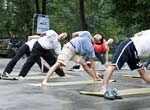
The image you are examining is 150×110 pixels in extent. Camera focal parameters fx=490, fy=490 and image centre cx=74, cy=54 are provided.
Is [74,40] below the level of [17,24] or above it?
above

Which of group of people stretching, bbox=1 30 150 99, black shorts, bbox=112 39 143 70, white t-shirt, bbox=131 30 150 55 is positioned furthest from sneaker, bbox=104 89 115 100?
white t-shirt, bbox=131 30 150 55

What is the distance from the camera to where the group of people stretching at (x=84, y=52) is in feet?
31.9

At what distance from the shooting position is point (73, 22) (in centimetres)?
4594

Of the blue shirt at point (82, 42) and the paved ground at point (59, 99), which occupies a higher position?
the blue shirt at point (82, 42)

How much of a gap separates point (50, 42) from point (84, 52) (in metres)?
1.23

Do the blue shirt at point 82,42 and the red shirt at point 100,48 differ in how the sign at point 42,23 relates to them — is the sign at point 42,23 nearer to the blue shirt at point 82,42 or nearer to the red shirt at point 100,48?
the red shirt at point 100,48

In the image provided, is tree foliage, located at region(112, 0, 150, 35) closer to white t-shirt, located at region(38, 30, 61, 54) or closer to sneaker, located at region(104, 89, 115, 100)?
white t-shirt, located at region(38, 30, 61, 54)

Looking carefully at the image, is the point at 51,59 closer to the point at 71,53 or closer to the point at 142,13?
the point at 71,53

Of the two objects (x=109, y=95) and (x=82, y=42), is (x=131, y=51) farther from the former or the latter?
(x=82, y=42)

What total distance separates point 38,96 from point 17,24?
3419 cm

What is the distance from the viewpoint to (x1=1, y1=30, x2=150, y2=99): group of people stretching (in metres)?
9.73

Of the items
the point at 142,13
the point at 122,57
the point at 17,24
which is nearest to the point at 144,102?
the point at 122,57

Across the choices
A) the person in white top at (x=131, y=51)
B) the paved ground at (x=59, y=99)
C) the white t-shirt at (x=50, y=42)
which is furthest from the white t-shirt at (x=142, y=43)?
the white t-shirt at (x=50, y=42)

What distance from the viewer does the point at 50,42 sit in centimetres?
1333
